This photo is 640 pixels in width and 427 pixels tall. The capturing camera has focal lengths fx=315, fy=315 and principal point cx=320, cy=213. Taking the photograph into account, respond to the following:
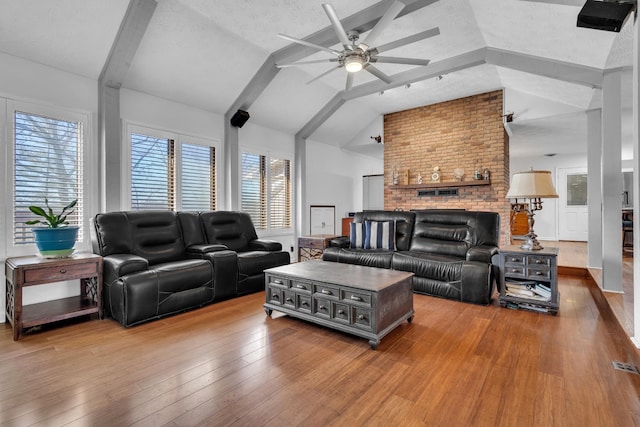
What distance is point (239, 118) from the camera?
5.08m

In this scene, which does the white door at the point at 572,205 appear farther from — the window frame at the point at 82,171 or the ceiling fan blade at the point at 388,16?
the window frame at the point at 82,171

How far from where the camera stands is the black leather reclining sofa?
2941mm

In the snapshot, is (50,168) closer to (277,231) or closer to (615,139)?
(277,231)

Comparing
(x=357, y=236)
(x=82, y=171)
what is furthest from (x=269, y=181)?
(x=82, y=171)

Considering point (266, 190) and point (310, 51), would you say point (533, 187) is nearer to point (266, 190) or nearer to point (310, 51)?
point (310, 51)

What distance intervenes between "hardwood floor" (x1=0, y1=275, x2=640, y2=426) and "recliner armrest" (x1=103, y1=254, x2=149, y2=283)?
451 mm

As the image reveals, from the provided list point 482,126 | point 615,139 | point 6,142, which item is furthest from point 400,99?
point 6,142

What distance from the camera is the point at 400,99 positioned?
6.32m

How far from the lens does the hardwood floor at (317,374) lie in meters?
1.62

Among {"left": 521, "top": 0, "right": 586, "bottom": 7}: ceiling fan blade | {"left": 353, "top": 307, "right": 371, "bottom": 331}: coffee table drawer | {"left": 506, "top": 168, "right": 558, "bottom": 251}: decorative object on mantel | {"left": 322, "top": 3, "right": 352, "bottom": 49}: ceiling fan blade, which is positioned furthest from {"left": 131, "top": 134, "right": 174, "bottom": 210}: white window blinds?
{"left": 521, "top": 0, "right": 586, "bottom": 7}: ceiling fan blade

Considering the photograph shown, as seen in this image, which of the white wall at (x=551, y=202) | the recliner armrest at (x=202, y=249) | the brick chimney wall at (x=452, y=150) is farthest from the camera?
the white wall at (x=551, y=202)

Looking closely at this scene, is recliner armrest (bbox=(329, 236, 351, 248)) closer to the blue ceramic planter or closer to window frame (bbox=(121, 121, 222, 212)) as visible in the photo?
window frame (bbox=(121, 121, 222, 212))

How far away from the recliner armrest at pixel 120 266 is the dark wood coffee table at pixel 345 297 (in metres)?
1.24

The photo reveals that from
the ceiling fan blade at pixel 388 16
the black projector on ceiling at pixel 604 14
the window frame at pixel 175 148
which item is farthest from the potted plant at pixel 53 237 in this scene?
the black projector on ceiling at pixel 604 14
